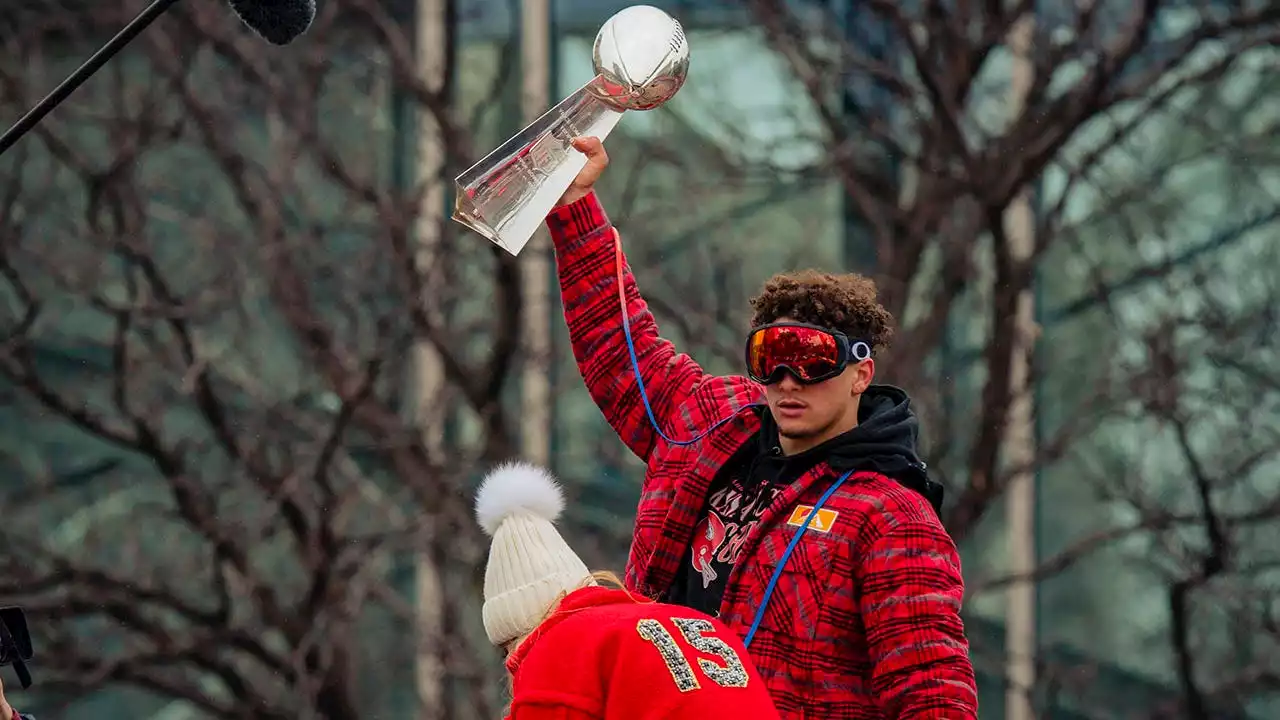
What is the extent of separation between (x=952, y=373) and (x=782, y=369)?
6.94m

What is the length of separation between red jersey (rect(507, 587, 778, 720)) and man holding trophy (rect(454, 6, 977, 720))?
0.51 metres

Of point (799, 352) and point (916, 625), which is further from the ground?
point (799, 352)

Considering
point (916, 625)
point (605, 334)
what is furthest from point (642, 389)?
point (916, 625)

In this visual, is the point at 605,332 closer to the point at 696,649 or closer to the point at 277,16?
the point at 277,16

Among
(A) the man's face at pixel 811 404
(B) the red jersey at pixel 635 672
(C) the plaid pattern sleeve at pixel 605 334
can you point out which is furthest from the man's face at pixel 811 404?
(B) the red jersey at pixel 635 672

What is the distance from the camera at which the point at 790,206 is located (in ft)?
37.3

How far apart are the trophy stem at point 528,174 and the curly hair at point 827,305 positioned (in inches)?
17.0

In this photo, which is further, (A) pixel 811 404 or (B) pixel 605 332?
(B) pixel 605 332

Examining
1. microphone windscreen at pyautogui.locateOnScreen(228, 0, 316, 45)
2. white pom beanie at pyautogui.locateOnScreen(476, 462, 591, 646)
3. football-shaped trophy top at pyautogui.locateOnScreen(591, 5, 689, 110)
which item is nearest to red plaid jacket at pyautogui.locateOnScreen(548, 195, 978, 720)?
white pom beanie at pyautogui.locateOnScreen(476, 462, 591, 646)

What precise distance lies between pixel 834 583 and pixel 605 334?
733 mm

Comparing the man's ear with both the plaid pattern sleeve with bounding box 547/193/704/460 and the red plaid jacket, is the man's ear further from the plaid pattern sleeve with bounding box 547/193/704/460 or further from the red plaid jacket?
the plaid pattern sleeve with bounding box 547/193/704/460

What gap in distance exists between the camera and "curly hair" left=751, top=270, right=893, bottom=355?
358 centimetres

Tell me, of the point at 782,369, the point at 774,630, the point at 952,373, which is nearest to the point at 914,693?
the point at 774,630

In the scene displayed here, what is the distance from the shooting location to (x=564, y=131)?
3725 mm
